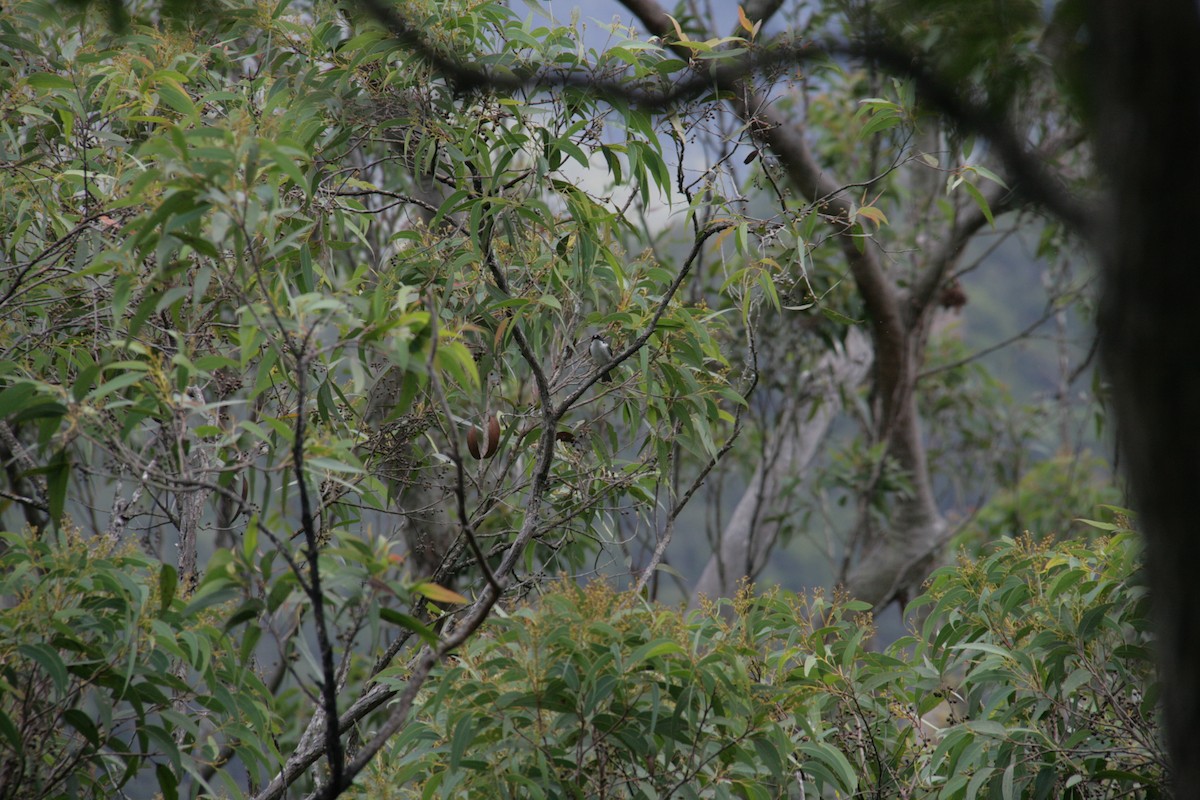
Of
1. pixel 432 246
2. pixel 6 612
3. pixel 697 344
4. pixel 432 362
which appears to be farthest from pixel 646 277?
pixel 6 612

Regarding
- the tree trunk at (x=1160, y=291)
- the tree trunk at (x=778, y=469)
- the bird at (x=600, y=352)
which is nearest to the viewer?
the tree trunk at (x=1160, y=291)

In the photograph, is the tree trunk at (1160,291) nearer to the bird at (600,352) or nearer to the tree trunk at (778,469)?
the bird at (600,352)

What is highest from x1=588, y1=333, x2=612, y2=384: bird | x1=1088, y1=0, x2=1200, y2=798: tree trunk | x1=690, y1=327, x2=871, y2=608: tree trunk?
x1=690, y1=327, x2=871, y2=608: tree trunk

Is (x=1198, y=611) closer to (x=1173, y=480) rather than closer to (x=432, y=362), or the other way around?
(x=1173, y=480)

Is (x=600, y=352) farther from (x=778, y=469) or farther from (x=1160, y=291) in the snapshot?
(x=778, y=469)

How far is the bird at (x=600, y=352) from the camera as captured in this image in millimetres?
2146

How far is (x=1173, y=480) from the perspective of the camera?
2.05ft

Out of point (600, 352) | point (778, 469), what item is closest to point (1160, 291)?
point (600, 352)

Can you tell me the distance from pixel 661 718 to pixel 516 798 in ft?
0.76

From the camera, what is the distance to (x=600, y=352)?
2322mm

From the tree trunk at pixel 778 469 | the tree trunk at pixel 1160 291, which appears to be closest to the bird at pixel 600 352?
the tree trunk at pixel 1160 291

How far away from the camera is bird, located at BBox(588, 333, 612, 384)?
2.15 meters

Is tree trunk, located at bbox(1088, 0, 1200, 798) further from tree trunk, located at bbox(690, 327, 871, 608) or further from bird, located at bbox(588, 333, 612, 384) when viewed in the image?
tree trunk, located at bbox(690, 327, 871, 608)

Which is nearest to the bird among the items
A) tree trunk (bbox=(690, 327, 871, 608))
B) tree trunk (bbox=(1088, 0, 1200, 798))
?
tree trunk (bbox=(1088, 0, 1200, 798))
